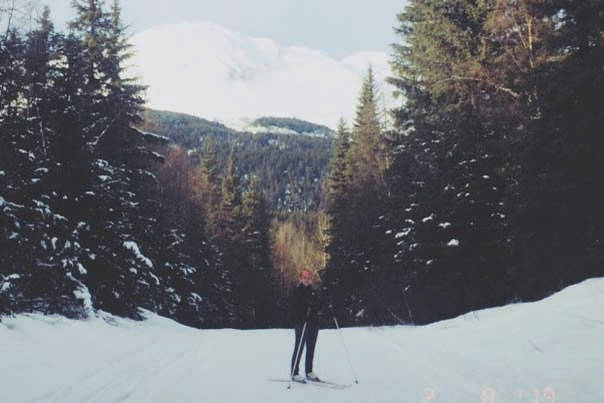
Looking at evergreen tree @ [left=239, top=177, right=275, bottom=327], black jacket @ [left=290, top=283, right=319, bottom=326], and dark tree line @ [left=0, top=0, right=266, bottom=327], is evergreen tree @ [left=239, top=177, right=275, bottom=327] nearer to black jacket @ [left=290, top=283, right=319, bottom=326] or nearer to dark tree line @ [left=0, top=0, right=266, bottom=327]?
dark tree line @ [left=0, top=0, right=266, bottom=327]

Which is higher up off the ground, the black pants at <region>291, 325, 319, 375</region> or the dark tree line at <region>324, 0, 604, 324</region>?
the dark tree line at <region>324, 0, 604, 324</region>

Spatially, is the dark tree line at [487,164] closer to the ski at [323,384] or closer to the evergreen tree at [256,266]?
the ski at [323,384]

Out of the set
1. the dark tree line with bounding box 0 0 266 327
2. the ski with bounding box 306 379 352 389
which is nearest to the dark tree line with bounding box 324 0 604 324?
the ski with bounding box 306 379 352 389

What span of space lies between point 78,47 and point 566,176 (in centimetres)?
Answer: 2001

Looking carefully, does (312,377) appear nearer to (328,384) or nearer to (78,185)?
(328,384)

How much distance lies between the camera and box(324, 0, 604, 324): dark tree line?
14453 mm

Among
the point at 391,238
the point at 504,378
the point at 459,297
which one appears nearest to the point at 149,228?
the point at 391,238

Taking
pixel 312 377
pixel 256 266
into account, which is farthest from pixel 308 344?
pixel 256 266

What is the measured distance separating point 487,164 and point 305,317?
43.1 feet

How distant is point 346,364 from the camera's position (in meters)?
11.7

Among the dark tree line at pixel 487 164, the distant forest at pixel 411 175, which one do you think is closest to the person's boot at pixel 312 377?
the distant forest at pixel 411 175

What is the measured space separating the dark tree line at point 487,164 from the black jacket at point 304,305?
8109 mm

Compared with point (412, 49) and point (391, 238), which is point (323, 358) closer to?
point (391, 238)

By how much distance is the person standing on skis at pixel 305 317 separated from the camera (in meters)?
9.89
